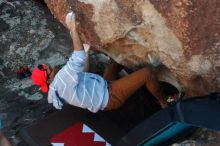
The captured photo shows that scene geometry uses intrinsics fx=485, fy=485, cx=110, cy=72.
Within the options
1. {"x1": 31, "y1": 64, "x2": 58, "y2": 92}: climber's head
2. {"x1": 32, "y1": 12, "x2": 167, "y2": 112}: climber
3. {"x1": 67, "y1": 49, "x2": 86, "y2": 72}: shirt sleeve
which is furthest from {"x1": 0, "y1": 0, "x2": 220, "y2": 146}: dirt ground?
{"x1": 67, "y1": 49, "x2": 86, "y2": 72}: shirt sleeve

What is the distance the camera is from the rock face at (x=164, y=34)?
3.16m

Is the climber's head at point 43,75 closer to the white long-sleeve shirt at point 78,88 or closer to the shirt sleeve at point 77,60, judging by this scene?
the white long-sleeve shirt at point 78,88

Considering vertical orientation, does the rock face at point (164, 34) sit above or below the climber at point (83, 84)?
above

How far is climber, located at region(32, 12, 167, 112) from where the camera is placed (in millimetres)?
3584

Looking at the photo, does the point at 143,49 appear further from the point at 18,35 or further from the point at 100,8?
the point at 18,35

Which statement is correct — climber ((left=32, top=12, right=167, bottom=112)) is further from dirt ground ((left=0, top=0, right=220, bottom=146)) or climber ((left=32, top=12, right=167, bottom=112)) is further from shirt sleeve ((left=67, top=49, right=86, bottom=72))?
dirt ground ((left=0, top=0, right=220, bottom=146))

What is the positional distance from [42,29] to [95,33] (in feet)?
5.53

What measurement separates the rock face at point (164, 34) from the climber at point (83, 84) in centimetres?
13

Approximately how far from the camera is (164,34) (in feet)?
10.9

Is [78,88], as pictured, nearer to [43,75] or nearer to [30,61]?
[43,75]

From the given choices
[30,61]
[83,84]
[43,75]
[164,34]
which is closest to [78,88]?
[83,84]

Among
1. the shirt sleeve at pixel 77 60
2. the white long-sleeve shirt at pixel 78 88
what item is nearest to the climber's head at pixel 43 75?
the white long-sleeve shirt at pixel 78 88

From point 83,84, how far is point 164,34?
0.83 meters

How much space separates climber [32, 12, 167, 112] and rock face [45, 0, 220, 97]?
0.44 ft
